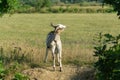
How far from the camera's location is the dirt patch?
11586 millimetres

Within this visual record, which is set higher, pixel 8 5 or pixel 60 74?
pixel 8 5

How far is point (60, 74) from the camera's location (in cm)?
1188

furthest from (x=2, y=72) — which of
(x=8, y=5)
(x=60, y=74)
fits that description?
(x=8, y=5)

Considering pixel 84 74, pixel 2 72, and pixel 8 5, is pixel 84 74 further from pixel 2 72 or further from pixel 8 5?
pixel 8 5

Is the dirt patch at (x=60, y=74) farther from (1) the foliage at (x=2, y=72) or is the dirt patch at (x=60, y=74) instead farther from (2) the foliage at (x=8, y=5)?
(2) the foliage at (x=8, y=5)

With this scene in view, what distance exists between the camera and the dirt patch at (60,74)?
11.6 metres

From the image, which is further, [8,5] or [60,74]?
[8,5]

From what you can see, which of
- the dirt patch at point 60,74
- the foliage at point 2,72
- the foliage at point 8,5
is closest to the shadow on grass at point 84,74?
the dirt patch at point 60,74

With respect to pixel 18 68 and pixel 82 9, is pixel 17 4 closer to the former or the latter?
pixel 18 68

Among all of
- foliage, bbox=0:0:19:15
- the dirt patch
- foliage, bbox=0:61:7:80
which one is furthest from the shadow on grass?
foliage, bbox=0:0:19:15

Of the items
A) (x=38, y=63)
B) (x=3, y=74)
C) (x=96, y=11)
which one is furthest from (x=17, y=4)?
(x=96, y=11)

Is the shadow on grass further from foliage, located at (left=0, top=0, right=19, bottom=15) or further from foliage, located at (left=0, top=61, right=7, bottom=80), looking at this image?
foliage, located at (left=0, top=0, right=19, bottom=15)

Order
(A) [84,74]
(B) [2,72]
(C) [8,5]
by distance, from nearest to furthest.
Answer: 1. (B) [2,72]
2. (A) [84,74]
3. (C) [8,5]

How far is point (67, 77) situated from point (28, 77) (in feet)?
3.91
